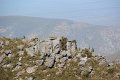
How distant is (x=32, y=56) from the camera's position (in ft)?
132

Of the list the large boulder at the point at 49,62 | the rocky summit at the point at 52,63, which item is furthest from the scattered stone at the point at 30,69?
the large boulder at the point at 49,62

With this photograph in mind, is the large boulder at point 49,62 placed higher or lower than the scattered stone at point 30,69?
higher

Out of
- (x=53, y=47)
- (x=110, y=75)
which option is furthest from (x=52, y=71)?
(x=110, y=75)

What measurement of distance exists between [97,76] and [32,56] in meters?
11.0

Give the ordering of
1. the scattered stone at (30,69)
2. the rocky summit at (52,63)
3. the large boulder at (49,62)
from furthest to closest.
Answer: the large boulder at (49,62) → the scattered stone at (30,69) → the rocky summit at (52,63)

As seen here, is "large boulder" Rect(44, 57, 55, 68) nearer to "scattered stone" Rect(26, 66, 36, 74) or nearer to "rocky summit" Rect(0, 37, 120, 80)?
"rocky summit" Rect(0, 37, 120, 80)

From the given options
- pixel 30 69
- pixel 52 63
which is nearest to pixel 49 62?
pixel 52 63

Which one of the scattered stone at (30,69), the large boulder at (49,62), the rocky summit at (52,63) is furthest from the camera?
the large boulder at (49,62)

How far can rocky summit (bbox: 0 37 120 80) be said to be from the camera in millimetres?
35906

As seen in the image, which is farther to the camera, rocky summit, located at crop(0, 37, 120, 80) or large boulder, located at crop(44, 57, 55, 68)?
large boulder, located at crop(44, 57, 55, 68)

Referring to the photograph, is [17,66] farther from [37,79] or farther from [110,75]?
[110,75]

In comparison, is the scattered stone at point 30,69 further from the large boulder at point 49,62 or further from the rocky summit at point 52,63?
the large boulder at point 49,62

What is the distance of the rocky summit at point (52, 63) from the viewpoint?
35906 millimetres

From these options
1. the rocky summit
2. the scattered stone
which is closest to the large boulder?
the rocky summit
